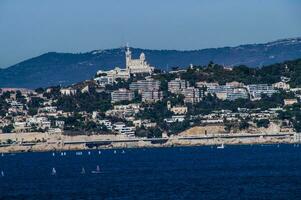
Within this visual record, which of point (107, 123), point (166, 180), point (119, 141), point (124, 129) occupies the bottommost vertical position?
point (166, 180)

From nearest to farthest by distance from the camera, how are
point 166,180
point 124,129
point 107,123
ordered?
point 166,180 < point 124,129 < point 107,123

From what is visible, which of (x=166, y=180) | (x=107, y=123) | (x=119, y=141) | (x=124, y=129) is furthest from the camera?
(x=107, y=123)

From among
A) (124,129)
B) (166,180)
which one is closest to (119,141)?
(124,129)

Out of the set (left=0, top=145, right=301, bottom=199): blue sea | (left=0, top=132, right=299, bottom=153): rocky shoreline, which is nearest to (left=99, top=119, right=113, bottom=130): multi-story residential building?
(left=0, top=132, right=299, bottom=153): rocky shoreline

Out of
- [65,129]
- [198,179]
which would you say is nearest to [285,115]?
[65,129]

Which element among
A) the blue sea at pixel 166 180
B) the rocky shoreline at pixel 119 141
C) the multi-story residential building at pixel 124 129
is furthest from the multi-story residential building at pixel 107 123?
the blue sea at pixel 166 180

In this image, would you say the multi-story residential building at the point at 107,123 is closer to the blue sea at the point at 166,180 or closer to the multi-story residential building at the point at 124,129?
the multi-story residential building at the point at 124,129

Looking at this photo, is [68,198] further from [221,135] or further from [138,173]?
[221,135]

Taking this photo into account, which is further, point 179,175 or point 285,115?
point 285,115

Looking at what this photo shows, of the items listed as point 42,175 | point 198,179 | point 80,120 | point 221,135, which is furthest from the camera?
point 80,120

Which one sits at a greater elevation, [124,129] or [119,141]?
[124,129]

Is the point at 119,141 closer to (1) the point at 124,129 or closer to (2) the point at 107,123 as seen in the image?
(1) the point at 124,129
